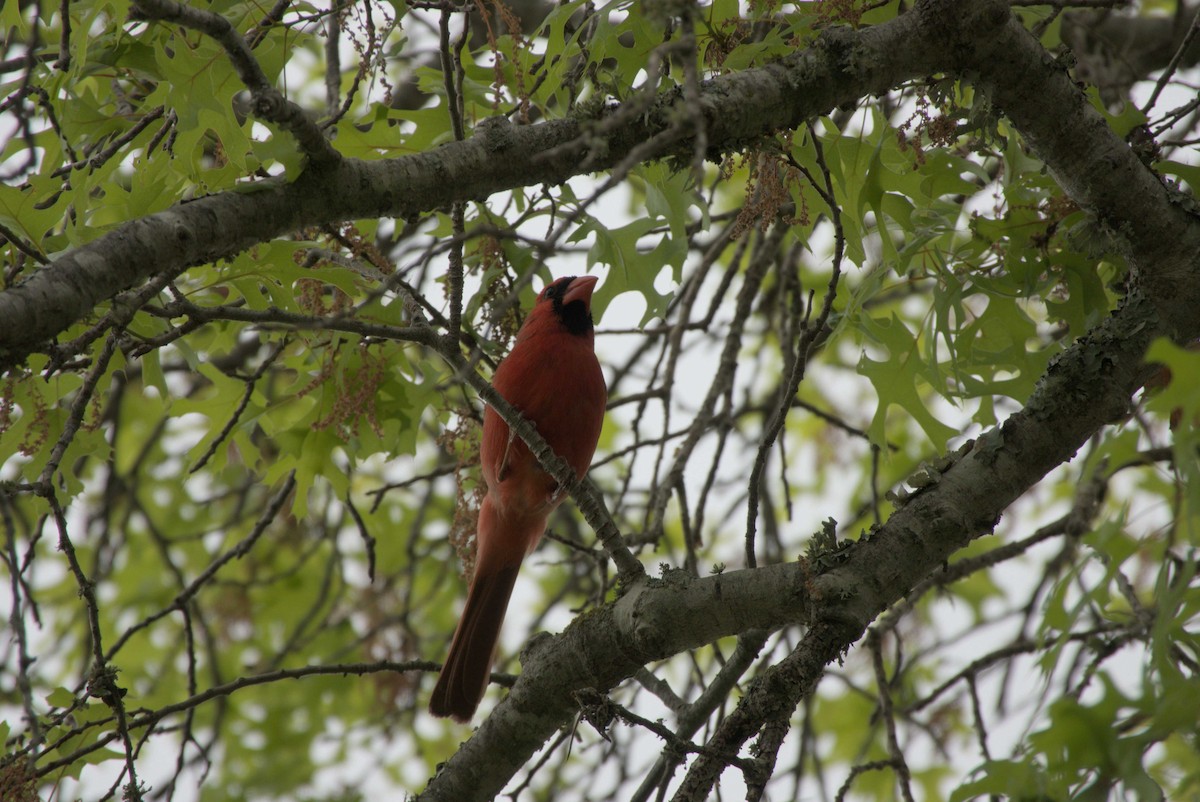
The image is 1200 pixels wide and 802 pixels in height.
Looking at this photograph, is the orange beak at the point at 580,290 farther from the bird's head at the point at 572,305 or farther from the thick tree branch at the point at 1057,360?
the thick tree branch at the point at 1057,360

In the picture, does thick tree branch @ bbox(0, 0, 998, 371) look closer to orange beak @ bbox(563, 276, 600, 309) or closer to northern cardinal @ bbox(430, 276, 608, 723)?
northern cardinal @ bbox(430, 276, 608, 723)

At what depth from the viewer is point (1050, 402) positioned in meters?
2.71

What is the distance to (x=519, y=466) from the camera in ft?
14.3

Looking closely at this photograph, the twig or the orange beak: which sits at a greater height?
the orange beak

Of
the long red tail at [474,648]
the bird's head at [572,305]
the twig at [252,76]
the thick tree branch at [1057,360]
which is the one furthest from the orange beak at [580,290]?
the twig at [252,76]

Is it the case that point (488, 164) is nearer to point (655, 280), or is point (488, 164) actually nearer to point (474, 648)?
point (655, 280)

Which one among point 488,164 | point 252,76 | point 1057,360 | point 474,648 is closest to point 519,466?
point 474,648

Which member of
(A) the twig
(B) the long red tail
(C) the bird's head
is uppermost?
(C) the bird's head

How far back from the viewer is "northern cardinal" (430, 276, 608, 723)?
13.8 ft

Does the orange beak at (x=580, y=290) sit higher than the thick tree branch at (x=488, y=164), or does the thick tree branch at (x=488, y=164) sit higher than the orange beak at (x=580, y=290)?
the orange beak at (x=580, y=290)

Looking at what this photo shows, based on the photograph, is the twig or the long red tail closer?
the twig

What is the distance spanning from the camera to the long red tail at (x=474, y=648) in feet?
13.7

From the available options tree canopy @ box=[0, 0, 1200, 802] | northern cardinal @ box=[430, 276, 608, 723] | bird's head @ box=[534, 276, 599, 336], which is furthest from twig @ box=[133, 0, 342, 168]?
bird's head @ box=[534, 276, 599, 336]

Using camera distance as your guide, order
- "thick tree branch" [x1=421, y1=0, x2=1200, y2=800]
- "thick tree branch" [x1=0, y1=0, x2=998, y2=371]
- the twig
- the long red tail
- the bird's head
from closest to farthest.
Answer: the twig, "thick tree branch" [x1=0, y1=0, x2=998, y2=371], "thick tree branch" [x1=421, y1=0, x2=1200, y2=800], the long red tail, the bird's head
